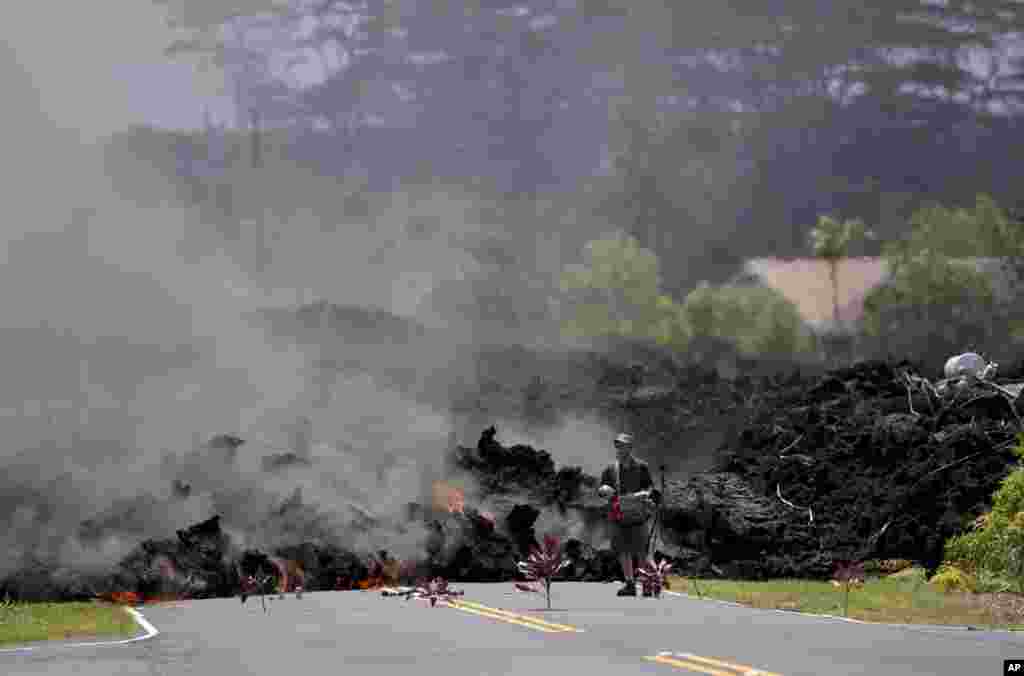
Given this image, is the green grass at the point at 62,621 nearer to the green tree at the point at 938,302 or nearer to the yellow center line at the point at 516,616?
the yellow center line at the point at 516,616

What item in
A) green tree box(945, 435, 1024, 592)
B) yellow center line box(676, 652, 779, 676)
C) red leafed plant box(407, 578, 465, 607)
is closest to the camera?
yellow center line box(676, 652, 779, 676)

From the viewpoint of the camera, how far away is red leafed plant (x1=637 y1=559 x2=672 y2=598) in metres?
25.2

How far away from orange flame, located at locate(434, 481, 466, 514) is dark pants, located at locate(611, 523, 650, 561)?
6537 mm

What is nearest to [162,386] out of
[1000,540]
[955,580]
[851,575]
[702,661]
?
[851,575]

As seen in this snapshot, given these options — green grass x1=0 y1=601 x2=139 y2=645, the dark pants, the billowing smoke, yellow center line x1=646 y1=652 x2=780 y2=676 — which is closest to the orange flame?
the billowing smoke

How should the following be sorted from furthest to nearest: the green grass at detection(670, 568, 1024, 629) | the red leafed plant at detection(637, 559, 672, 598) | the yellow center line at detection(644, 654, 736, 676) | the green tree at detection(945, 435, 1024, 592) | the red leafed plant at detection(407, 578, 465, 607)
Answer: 1. the red leafed plant at detection(637, 559, 672, 598)
2. the green tree at detection(945, 435, 1024, 592)
3. the red leafed plant at detection(407, 578, 465, 607)
4. the green grass at detection(670, 568, 1024, 629)
5. the yellow center line at detection(644, 654, 736, 676)

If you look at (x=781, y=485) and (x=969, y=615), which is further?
(x=781, y=485)

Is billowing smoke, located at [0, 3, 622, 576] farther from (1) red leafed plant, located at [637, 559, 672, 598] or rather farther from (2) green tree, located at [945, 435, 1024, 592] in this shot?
(2) green tree, located at [945, 435, 1024, 592]

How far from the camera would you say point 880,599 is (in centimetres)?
2519

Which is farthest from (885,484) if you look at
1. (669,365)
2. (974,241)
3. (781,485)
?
(974,241)

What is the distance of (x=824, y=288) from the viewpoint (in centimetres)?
12319

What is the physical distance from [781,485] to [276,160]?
97.0 m

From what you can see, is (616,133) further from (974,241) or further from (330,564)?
(330,564)

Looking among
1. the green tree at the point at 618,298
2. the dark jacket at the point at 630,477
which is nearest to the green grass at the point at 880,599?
the dark jacket at the point at 630,477
